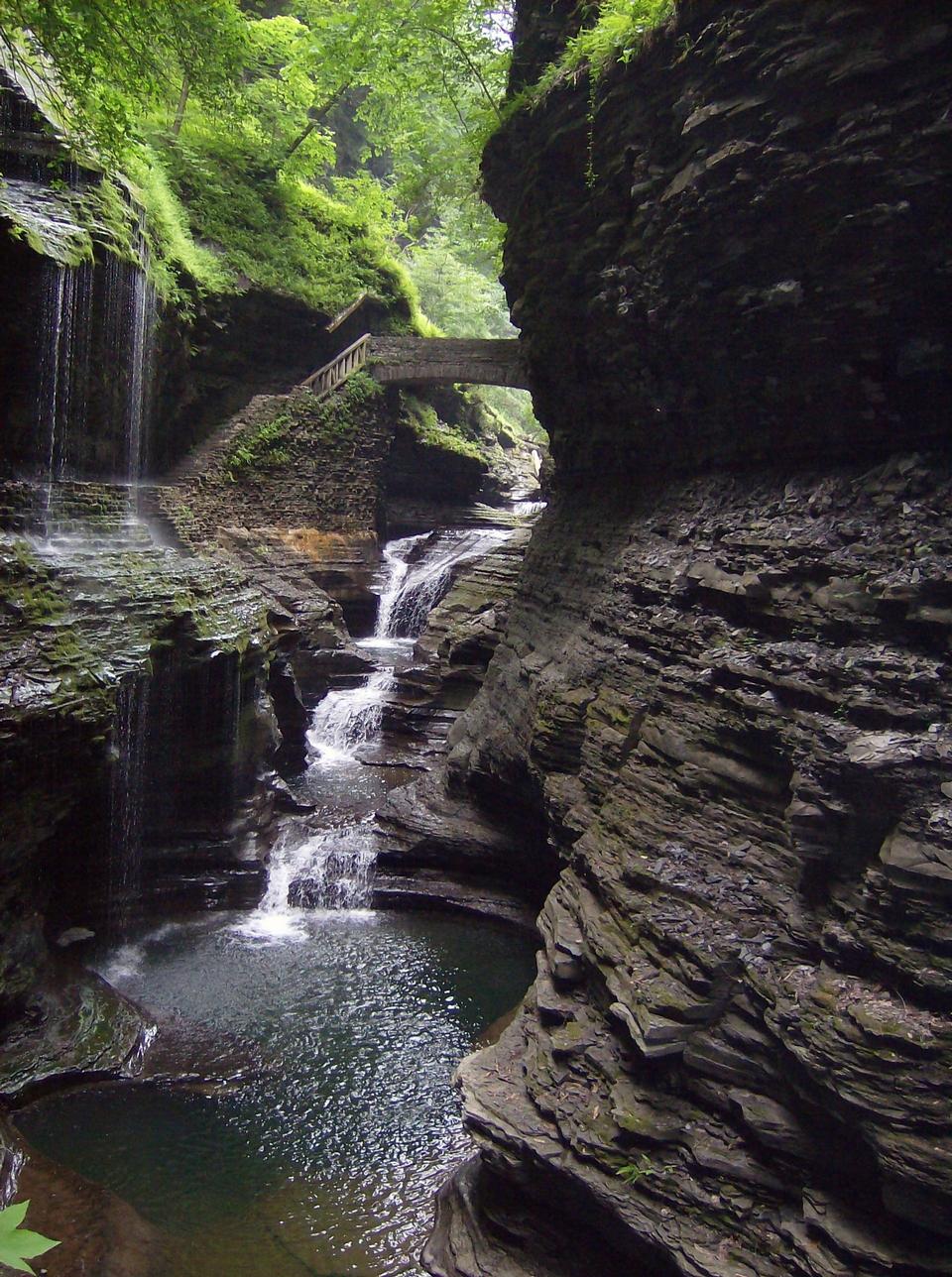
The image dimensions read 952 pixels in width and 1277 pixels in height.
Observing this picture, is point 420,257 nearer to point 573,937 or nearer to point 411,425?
point 411,425

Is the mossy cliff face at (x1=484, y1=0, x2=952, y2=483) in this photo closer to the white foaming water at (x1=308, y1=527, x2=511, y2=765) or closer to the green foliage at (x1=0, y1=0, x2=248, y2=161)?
the green foliage at (x1=0, y1=0, x2=248, y2=161)

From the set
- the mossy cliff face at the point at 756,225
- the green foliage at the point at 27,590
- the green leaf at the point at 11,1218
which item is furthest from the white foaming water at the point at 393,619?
the green leaf at the point at 11,1218

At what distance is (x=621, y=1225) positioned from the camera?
4695mm

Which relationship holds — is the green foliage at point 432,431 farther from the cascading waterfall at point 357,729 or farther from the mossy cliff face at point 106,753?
the mossy cliff face at point 106,753

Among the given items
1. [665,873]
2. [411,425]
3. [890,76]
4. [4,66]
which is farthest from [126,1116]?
[411,425]

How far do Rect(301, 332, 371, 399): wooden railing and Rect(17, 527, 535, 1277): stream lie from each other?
14.3 metres

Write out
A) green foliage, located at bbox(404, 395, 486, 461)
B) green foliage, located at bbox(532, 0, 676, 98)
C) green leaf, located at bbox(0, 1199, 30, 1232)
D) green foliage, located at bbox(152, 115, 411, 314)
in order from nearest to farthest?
green leaf, located at bbox(0, 1199, 30, 1232) < green foliage, located at bbox(532, 0, 676, 98) < green foliage, located at bbox(152, 115, 411, 314) < green foliage, located at bbox(404, 395, 486, 461)

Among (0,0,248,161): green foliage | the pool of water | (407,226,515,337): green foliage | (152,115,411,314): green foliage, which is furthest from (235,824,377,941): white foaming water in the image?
(407,226,515,337): green foliage

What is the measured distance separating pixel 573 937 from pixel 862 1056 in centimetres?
265

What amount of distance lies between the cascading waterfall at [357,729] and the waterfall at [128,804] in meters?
1.58

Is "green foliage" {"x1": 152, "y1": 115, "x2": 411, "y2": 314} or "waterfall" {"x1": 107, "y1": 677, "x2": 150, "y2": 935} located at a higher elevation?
"green foliage" {"x1": 152, "y1": 115, "x2": 411, "y2": 314}

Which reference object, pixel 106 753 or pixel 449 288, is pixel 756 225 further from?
pixel 449 288

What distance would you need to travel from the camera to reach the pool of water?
19.1ft

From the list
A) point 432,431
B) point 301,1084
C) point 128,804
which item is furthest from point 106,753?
point 432,431
